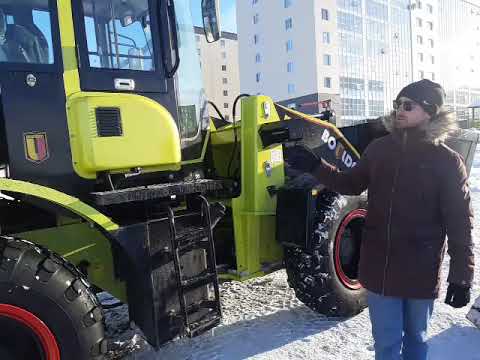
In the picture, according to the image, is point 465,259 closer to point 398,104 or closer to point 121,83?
point 398,104

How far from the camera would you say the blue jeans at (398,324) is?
7.91 ft

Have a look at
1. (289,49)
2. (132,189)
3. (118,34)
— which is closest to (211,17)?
(118,34)

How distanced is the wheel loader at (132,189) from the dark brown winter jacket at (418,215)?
1.88 feet

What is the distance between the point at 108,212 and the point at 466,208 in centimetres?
221

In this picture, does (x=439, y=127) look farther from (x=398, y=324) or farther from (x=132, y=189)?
(x=132, y=189)

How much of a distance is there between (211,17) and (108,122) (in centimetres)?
112

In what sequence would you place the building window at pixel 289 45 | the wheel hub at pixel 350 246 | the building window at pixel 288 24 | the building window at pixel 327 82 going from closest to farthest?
the wheel hub at pixel 350 246 < the building window at pixel 327 82 < the building window at pixel 288 24 < the building window at pixel 289 45

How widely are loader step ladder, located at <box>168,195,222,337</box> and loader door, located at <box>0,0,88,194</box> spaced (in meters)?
0.83

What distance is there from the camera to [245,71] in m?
53.8

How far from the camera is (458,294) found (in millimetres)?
2234

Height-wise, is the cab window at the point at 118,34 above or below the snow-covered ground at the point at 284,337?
above

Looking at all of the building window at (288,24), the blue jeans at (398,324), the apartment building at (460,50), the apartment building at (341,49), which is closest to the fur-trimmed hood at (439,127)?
the blue jeans at (398,324)

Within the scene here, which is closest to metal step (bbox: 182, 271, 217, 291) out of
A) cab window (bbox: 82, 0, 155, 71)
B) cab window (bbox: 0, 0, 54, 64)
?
cab window (bbox: 82, 0, 155, 71)

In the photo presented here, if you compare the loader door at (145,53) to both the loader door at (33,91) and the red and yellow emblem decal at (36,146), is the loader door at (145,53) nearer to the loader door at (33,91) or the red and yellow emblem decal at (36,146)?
the loader door at (33,91)
